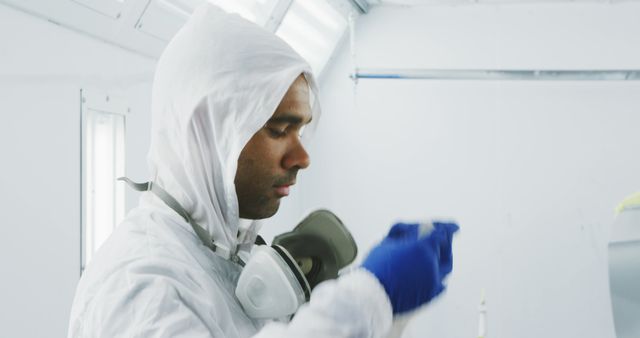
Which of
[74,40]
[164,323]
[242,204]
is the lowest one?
[164,323]

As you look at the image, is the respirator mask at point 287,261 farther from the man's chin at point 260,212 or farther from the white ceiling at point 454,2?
the white ceiling at point 454,2

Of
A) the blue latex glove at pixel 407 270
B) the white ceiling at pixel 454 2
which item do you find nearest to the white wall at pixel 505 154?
the white ceiling at pixel 454 2

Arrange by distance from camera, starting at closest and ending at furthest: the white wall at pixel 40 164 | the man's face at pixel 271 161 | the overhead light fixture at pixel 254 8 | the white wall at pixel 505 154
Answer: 1. the man's face at pixel 271 161
2. the white wall at pixel 40 164
3. the overhead light fixture at pixel 254 8
4. the white wall at pixel 505 154

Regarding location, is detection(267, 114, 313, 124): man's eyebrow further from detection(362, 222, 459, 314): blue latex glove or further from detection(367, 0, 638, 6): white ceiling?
detection(367, 0, 638, 6): white ceiling

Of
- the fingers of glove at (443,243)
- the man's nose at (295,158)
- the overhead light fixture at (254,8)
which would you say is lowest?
the fingers of glove at (443,243)

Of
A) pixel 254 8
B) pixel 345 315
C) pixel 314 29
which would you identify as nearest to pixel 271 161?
pixel 345 315

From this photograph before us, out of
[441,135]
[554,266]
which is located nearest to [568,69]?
[441,135]

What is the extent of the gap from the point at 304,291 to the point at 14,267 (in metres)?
0.72

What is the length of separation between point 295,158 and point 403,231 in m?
0.24

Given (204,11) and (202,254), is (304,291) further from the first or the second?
(204,11)

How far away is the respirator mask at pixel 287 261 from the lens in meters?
0.85

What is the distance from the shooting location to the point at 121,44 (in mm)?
1579

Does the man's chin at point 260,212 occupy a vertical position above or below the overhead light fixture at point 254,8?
below

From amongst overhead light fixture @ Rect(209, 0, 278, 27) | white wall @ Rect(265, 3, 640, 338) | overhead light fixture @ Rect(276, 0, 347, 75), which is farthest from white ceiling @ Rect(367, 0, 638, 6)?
overhead light fixture @ Rect(209, 0, 278, 27)
